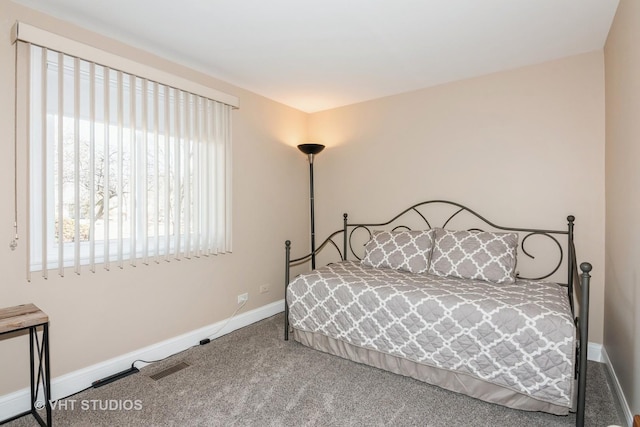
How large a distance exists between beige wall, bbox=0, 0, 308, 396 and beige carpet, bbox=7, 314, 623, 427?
1.01 feet

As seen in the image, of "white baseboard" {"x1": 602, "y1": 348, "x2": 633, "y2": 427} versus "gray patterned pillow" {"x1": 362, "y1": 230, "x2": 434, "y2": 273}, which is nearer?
"white baseboard" {"x1": 602, "y1": 348, "x2": 633, "y2": 427}

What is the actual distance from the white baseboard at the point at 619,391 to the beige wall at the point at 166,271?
2.76 m

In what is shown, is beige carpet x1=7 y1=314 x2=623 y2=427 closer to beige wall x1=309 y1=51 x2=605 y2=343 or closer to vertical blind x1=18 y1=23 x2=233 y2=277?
vertical blind x1=18 y1=23 x2=233 y2=277

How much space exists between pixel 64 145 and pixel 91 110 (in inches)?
10.9

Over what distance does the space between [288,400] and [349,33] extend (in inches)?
93.3

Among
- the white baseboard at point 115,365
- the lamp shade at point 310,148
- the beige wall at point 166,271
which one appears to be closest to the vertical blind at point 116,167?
the beige wall at point 166,271

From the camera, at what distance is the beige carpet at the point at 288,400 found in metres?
1.81

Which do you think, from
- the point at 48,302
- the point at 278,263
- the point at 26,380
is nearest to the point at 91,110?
the point at 48,302

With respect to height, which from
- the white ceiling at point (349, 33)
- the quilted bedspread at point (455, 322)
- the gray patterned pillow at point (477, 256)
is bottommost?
the quilted bedspread at point (455, 322)

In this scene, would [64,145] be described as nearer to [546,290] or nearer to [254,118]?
[254,118]

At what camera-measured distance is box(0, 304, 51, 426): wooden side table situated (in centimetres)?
159

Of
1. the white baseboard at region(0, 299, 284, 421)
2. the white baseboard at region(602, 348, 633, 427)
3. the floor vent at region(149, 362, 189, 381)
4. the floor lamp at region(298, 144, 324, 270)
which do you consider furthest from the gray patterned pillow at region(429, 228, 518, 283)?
the floor vent at region(149, 362, 189, 381)

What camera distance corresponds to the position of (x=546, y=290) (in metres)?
2.23

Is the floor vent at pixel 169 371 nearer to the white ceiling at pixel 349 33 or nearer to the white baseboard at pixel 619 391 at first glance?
the white ceiling at pixel 349 33
